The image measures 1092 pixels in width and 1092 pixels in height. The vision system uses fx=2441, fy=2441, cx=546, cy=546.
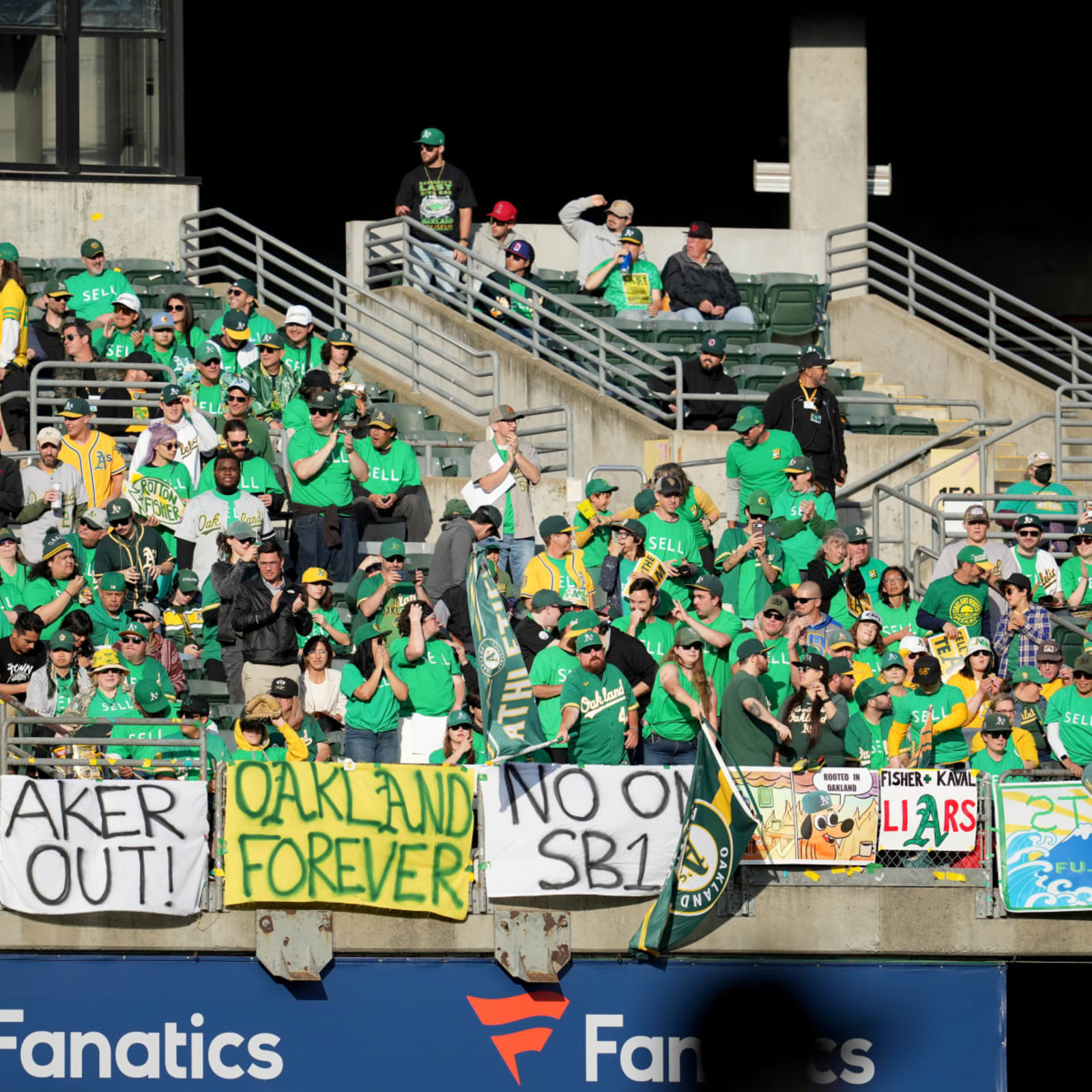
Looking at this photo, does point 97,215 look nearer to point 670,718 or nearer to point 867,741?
point 670,718

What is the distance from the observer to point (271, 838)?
1423 centimetres

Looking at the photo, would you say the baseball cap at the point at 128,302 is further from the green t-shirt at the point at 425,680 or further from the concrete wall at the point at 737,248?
the green t-shirt at the point at 425,680

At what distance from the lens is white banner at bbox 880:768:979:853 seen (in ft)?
46.5

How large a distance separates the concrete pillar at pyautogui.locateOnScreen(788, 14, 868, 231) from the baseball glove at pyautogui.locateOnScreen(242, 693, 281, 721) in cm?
1251

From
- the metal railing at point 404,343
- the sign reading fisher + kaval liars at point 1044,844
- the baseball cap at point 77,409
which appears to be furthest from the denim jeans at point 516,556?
the sign reading fisher + kaval liars at point 1044,844

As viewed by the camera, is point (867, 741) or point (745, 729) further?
point (867, 741)

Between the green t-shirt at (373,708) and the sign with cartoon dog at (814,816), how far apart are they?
2247mm

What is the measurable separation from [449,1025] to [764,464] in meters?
5.30

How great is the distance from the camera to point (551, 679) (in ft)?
47.6

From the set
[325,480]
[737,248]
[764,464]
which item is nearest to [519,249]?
[737,248]

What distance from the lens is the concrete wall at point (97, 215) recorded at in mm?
23688

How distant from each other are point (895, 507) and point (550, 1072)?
274 inches

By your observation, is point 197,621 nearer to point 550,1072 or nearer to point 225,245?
point 550,1072

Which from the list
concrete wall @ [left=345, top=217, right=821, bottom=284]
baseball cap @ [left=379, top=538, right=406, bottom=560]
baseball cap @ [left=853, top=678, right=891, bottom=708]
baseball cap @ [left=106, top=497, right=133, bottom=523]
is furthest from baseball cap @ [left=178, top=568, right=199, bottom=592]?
concrete wall @ [left=345, top=217, right=821, bottom=284]
